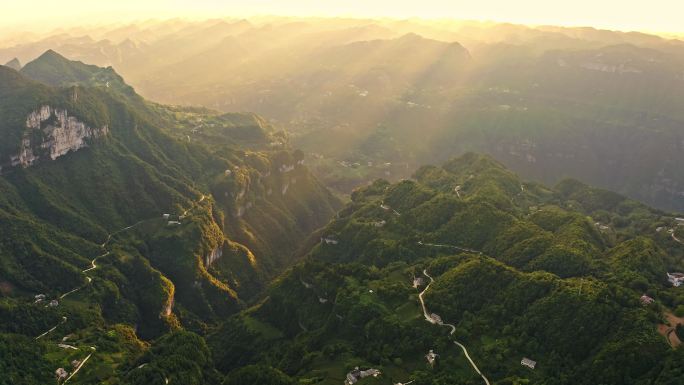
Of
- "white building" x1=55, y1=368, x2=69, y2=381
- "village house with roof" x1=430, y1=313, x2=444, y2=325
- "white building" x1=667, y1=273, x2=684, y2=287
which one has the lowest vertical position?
"white building" x1=55, y1=368, x2=69, y2=381

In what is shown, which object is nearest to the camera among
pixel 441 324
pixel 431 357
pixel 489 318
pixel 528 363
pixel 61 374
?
pixel 528 363

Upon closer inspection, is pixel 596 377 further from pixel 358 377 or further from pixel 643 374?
pixel 358 377

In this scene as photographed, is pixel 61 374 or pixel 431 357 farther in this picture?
pixel 61 374

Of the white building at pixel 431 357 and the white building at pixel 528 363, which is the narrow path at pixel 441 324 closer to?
the white building at pixel 431 357

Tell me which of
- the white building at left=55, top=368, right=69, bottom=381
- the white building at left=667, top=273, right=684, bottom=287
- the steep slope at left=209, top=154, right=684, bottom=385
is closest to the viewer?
the steep slope at left=209, top=154, right=684, bottom=385

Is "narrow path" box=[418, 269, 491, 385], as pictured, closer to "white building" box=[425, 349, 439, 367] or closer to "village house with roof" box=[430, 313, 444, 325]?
"village house with roof" box=[430, 313, 444, 325]

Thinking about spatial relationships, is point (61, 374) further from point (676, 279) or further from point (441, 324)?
point (676, 279)

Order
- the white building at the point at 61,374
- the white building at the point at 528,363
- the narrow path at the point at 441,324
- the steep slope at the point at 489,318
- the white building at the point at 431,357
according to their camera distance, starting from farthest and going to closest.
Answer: the white building at the point at 61,374 < the white building at the point at 431,357 < the narrow path at the point at 441,324 < the white building at the point at 528,363 < the steep slope at the point at 489,318

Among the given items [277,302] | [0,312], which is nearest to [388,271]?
[277,302]

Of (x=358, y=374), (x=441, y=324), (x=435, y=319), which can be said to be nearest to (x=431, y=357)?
(x=441, y=324)

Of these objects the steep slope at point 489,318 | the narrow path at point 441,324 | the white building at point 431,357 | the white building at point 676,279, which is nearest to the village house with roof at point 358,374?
the steep slope at point 489,318

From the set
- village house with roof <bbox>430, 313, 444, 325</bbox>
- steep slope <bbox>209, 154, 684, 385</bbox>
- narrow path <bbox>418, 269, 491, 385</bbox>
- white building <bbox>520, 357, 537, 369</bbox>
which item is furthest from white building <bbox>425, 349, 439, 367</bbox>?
white building <bbox>520, 357, 537, 369</bbox>

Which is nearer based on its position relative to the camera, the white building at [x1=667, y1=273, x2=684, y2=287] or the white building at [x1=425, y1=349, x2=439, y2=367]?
the white building at [x1=425, y1=349, x2=439, y2=367]
